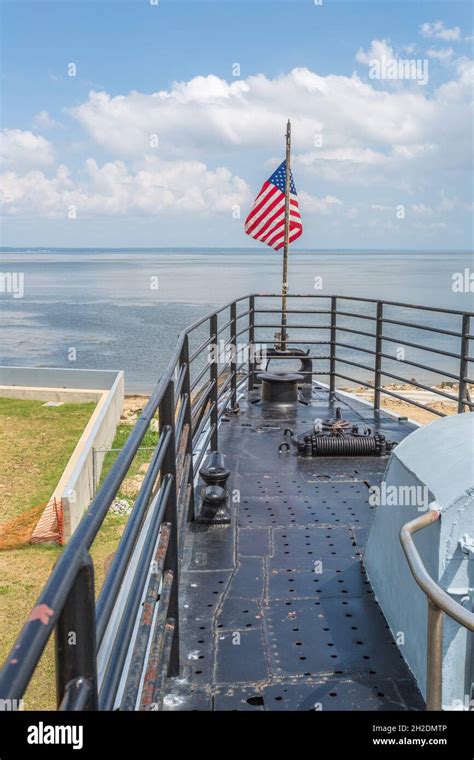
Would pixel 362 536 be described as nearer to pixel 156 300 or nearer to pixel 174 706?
pixel 174 706

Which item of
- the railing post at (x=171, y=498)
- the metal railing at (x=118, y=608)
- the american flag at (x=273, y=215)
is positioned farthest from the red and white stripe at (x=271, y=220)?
the railing post at (x=171, y=498)

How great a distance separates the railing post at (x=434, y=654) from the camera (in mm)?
1674

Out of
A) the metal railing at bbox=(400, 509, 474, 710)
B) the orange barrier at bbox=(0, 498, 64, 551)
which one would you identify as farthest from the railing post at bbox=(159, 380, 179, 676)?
the orange barrier at bbox=(0, 498, 64, 551)

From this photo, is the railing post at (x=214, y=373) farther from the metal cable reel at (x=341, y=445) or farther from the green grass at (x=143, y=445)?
the green grass at (x=143, y=445)

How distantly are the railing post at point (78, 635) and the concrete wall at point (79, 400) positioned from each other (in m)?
9.58

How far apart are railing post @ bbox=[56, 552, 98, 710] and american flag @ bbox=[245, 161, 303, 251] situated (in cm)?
1190

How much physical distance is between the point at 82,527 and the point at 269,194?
1212 cm

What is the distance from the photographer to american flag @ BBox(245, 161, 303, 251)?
12.7 meters

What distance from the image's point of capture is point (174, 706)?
282cm

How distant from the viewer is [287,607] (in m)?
3.60

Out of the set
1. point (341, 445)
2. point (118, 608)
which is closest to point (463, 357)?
point (341, 445)

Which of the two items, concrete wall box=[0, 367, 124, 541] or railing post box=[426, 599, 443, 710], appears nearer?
railing post box=[426, 599, 443, 710]

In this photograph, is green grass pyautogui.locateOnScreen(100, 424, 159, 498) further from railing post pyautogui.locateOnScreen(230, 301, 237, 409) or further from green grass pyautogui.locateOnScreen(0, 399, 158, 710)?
railing post pyautogui.locateOnScreen(230, 301, 237, 409)
